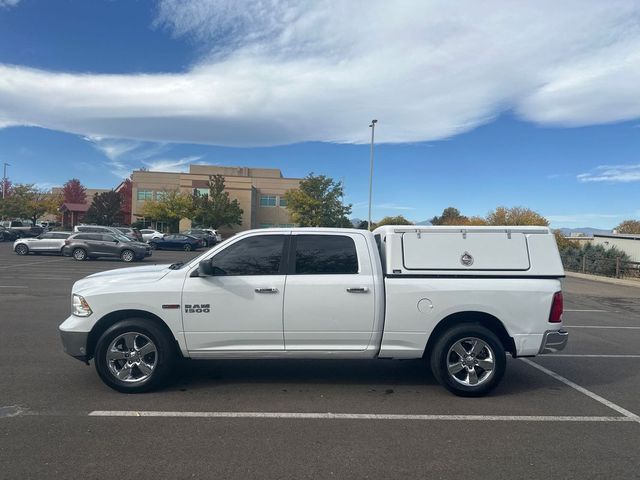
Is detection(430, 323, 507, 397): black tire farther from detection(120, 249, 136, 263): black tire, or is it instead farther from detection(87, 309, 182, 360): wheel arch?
detection(120, 249, 136, 263): black tire

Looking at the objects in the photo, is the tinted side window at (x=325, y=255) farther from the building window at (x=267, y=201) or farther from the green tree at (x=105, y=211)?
the building window at (x=267, y=201)

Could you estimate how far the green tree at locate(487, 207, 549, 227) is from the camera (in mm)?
30156

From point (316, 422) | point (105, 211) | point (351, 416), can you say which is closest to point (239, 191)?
point (105, 211)

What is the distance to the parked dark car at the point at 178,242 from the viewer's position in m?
38.0

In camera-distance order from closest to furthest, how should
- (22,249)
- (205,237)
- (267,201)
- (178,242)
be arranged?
(22,249) → (178,242) → (205,237) → (267,201)

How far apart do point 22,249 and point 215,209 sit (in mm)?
32644

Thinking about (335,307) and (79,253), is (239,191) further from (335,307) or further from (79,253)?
(335,307)

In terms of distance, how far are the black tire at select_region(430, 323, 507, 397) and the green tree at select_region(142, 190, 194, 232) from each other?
55.8 m

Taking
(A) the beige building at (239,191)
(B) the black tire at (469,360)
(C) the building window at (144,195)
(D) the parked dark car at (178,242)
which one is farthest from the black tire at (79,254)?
(C) the building window at (144,195)

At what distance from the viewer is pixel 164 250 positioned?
127 feet

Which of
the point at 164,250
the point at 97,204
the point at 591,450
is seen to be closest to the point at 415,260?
the point at 591,450

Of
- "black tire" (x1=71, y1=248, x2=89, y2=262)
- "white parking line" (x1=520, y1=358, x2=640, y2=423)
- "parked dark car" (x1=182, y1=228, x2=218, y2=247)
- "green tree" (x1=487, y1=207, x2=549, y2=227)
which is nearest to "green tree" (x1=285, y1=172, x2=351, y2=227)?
"parked dark car" (x1=182, y1=228, x2=218, y2=247)

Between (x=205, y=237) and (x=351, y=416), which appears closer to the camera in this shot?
(x=351, y=416)

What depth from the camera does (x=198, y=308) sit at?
17.9 ft
